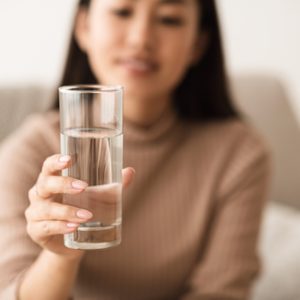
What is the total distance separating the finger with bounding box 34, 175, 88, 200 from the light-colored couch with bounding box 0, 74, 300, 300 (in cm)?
46

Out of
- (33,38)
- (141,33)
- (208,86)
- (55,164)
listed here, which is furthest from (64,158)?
(33,38)

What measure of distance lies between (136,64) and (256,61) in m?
0.94

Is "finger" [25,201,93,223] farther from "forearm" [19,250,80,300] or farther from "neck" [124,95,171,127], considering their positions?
"neck" [124,95,171,127]

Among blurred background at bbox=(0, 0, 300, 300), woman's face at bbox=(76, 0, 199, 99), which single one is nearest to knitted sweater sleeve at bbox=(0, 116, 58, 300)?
woman's face at bbox=(76, 0, 199, 99)

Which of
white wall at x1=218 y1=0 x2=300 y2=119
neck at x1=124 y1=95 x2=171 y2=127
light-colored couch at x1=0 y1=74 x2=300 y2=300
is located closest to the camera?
neck at x1=124 y1=95 x2=171 y2=127

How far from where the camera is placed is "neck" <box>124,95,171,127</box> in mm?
960

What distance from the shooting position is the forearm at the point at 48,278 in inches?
22.6

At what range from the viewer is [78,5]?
96cm

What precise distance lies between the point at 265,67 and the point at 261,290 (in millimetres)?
700

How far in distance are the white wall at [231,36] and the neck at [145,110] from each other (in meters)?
0.59

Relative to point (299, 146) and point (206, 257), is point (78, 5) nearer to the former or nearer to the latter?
point (206, 257)

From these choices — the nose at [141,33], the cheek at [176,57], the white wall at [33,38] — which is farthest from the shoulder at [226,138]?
the white wall at [33,38]

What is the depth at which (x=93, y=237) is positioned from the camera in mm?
505

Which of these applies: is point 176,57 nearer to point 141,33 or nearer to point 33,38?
point 141,33
